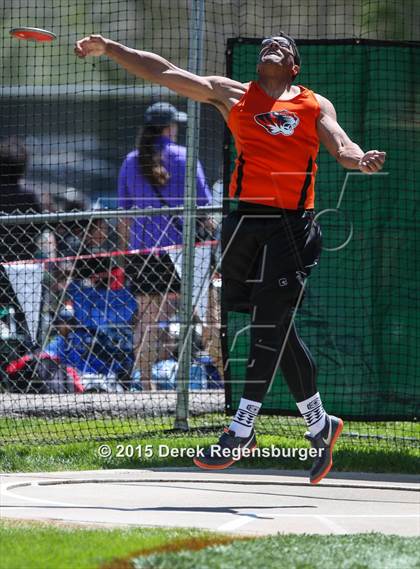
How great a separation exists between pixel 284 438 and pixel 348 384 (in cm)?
64

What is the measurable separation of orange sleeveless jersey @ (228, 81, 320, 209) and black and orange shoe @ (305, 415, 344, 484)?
123 cm

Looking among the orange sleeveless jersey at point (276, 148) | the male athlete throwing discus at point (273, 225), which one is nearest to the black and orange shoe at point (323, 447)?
the male athlete throwing discus at point (273, 225)

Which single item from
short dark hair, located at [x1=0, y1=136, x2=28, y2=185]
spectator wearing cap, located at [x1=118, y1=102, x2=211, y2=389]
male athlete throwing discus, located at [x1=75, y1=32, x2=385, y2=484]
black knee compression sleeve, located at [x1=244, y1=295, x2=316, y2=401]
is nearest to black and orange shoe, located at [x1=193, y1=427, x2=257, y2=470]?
male athlete throwing discus, located at [x1=75, y1=32, x2=385, y2=484]

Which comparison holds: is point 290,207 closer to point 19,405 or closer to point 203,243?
point 203,243

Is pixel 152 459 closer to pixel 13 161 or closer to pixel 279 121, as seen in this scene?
pixel 279 121

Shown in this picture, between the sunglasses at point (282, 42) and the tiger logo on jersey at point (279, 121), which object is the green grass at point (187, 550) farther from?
the sunglasses at point (282, 42)

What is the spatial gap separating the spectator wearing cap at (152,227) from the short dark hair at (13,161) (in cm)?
131

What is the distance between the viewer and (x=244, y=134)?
673 centimetres

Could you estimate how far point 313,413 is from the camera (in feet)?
22.3

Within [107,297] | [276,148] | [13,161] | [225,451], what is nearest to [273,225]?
[276,148]

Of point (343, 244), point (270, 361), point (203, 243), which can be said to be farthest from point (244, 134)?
point (203, 243)

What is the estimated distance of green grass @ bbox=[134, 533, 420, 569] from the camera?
454 cm

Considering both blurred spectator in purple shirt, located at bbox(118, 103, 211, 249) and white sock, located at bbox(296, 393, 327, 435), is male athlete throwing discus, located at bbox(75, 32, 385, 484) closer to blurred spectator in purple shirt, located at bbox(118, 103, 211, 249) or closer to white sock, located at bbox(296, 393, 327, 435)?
white sock, located at bbox(296, 393, 327, 435)

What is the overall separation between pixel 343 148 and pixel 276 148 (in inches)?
14.4
